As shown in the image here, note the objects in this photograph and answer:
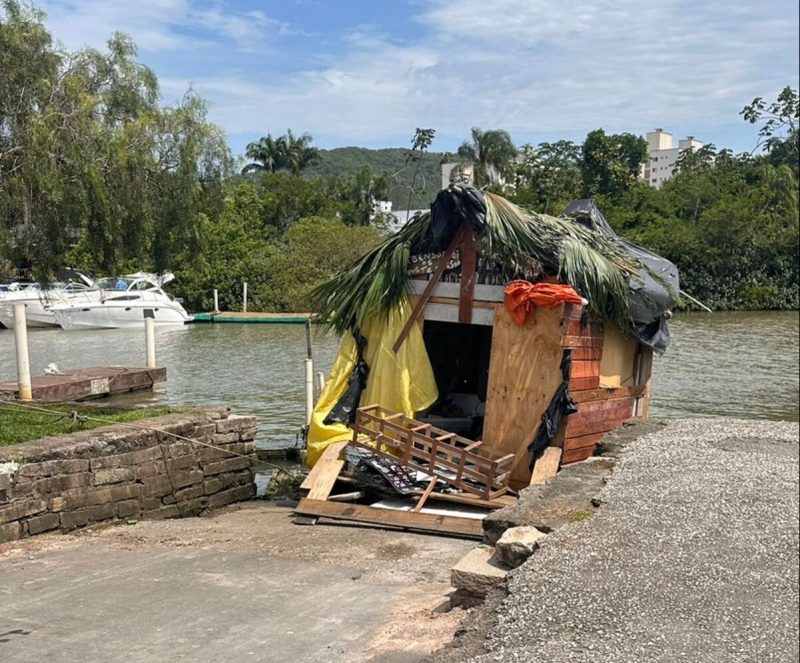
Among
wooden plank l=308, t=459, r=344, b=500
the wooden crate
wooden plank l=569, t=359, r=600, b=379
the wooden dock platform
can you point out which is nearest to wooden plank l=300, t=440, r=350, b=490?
wooden plank l=308, t=459, r=344, b=500

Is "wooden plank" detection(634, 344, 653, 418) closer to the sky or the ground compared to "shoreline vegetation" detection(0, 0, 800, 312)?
closer to the ground

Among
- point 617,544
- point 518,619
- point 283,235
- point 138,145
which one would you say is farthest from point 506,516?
point 283,235

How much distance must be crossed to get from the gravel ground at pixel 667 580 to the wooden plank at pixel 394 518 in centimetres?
193

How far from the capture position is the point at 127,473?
29.0 feet

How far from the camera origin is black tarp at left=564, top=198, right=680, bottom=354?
10641mm

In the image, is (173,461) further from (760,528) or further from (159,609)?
(760,528)

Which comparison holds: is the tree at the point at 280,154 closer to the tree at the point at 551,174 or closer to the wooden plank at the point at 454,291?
the tree at the point at 551,174

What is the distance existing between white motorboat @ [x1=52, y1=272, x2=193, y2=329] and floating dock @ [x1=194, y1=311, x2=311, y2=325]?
270 cm

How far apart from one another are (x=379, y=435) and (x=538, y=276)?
275cm

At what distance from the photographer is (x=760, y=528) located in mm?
5395

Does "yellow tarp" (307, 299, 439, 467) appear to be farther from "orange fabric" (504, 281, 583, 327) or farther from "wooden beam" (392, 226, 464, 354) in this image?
"orange fabric" (504, 281, 583, 327)

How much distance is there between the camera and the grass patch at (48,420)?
28.9 feet

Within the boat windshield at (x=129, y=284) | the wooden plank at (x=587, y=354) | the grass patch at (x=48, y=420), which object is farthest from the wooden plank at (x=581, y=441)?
the boat windshield at (x=129, y=284)

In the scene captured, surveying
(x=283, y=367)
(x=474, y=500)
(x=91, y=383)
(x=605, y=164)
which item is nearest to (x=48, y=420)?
(x=474, y=500)
